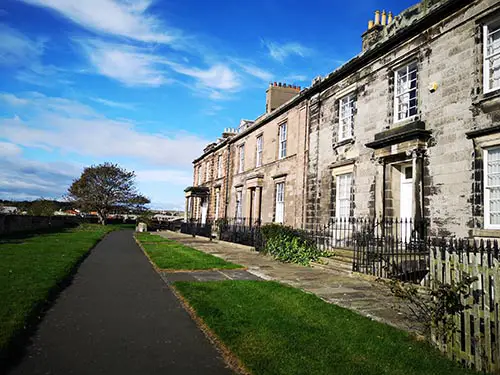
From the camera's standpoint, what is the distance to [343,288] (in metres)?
8.53

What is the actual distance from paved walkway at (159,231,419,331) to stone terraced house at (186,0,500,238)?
3135 millimetres

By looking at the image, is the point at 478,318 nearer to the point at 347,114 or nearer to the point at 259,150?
the point at 347,114

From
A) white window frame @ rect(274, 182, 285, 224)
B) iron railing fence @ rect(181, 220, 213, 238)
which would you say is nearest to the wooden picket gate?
white window frame @ rect(274, 182, 285, 224)

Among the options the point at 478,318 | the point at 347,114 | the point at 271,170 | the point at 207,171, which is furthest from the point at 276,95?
the point at 478,318

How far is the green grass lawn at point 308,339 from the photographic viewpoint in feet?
13.1

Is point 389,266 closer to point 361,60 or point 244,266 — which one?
point 244,266

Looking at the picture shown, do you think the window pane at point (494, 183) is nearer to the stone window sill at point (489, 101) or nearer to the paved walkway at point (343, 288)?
the stone window sill at point (489, 101)

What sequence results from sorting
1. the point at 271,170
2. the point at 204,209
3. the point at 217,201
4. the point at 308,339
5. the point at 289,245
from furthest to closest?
the point at 204,209 < the point at 217,201 < the point at 271,170 < the point at 289,245 < the point at 308,339

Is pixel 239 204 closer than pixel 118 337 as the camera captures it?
No

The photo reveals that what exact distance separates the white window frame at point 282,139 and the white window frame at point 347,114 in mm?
5489

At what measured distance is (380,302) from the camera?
23.4 ft

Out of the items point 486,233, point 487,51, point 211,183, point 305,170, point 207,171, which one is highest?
point 487,51

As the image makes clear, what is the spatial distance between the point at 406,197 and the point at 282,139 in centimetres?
1016

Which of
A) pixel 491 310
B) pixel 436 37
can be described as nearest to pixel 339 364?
pixel 491 310
